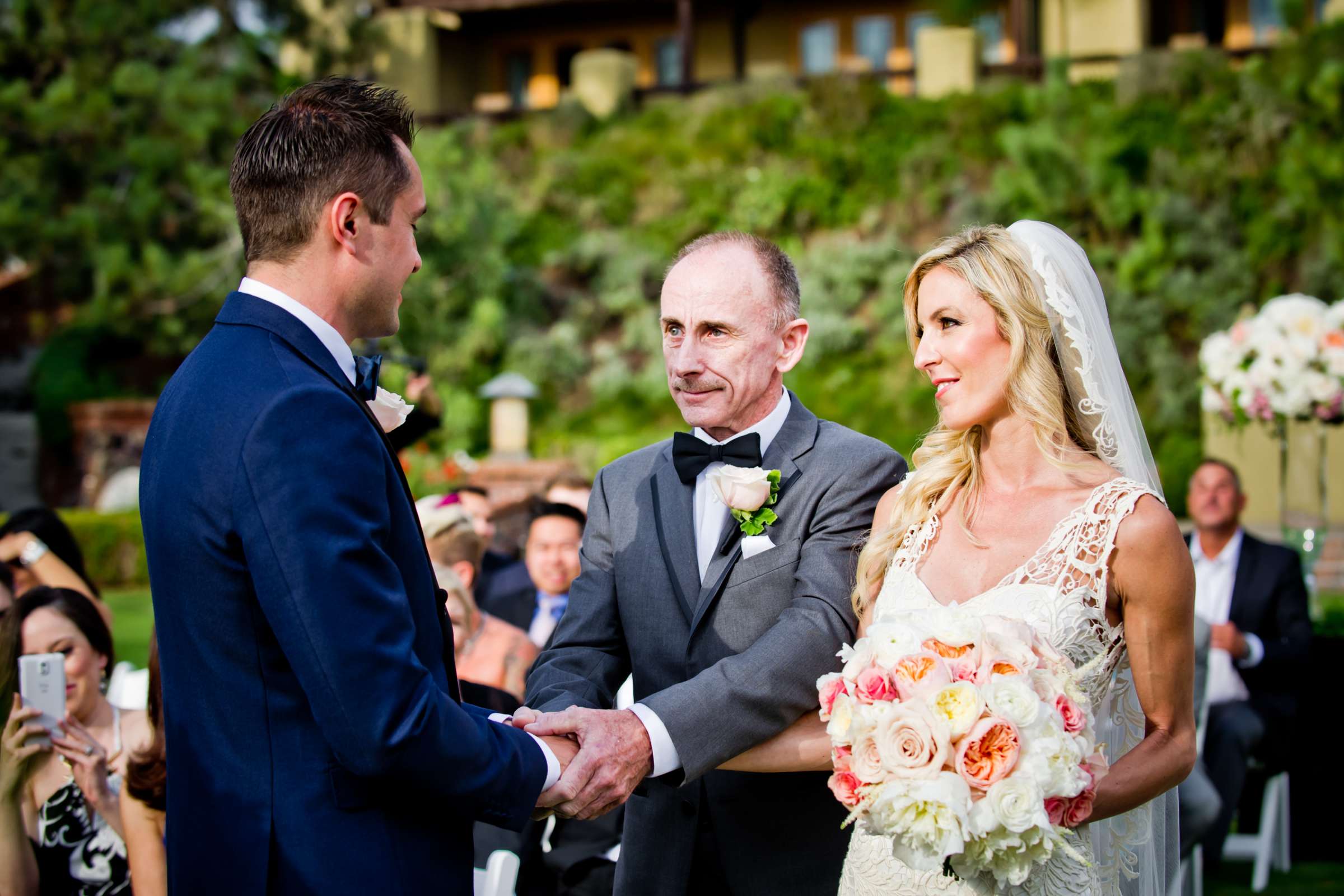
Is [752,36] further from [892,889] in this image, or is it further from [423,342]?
[892,889]

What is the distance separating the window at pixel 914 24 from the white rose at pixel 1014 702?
1131 inches

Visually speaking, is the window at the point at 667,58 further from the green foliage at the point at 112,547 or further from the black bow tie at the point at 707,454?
the black bow tie at the point at 707,454

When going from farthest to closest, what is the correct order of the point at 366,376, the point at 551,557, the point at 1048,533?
1. the point at 551,557
2. the point at 1048,533
3. the point at 366,376

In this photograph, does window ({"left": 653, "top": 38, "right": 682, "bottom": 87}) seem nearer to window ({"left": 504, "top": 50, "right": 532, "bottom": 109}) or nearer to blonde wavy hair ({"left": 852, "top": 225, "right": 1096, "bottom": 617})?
window ({"left": 504, "top": 50, "right": 532, "bottom": 109})

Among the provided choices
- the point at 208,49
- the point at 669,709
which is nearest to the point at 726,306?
the point at 669,709

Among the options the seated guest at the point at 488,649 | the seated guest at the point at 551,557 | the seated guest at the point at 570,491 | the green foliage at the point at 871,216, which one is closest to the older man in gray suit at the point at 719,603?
the seated guest at the point at 488,649

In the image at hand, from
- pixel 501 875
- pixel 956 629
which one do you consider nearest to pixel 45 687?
pixel 501 875

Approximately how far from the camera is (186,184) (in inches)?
852

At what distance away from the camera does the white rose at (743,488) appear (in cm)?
292

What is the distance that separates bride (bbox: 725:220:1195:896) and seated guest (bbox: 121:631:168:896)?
1.92m

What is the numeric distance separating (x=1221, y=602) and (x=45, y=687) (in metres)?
6.19

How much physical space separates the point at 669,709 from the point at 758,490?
0.56 meters

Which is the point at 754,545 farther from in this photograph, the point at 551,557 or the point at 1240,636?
the point at 1240,636

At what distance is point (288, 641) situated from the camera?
2.07 metres
